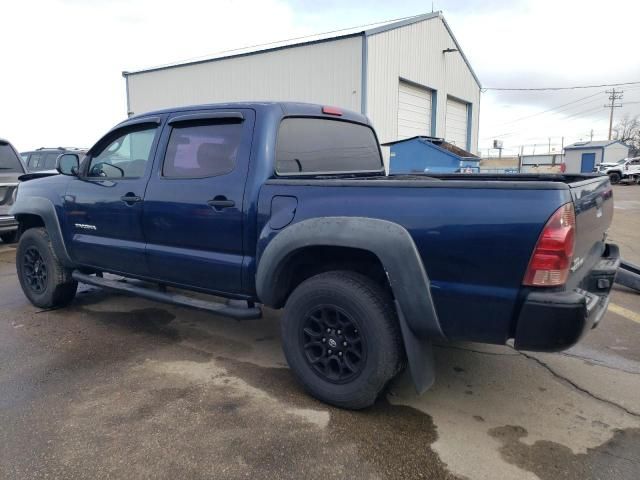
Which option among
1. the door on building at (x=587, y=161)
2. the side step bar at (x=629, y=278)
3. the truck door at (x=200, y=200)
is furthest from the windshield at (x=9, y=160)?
the door on building at (x=587, y=161)

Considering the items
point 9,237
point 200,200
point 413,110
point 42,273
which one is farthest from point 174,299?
point 413,110

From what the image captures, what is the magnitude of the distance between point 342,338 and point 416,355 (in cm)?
45

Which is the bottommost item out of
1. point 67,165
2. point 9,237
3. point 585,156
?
point 9,237

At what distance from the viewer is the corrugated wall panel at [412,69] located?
15.4 metres

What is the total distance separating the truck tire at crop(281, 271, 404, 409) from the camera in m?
2.71

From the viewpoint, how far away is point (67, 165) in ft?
14.2

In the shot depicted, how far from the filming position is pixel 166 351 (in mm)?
→ 3912

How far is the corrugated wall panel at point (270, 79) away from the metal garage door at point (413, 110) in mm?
3039

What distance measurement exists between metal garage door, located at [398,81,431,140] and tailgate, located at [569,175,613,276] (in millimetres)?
15071

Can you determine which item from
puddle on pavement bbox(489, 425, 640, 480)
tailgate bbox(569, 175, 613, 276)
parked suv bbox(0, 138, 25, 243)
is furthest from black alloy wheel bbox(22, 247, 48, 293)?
tailgate bbox(569, 175, 613, 276)

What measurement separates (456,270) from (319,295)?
0.83m

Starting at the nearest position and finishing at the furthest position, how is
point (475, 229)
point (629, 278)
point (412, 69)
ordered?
point (475, 229), point (629, 278), point (412, 69)

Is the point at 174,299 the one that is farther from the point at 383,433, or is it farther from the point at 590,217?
the point at 590,217

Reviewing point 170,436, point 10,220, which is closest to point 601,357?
point 170,436
